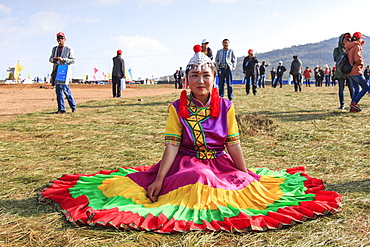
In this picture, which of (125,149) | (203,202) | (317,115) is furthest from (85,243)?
(317,115)

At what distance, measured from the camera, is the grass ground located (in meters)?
2.45

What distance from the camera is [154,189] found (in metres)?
3.14

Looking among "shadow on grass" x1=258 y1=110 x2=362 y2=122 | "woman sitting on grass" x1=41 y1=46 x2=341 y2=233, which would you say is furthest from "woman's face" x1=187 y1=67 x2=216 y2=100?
"shadow on grass" x1=258 y1=110 x2=362 y2=122

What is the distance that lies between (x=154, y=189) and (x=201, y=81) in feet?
3.52

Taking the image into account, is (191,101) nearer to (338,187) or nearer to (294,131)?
(338,187)

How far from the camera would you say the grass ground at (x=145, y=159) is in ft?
8.05

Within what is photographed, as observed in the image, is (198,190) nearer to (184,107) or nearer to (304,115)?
(184,107)

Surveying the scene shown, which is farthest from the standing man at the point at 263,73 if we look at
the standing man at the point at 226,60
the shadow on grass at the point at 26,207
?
the shadow on grass at the point at 26,207

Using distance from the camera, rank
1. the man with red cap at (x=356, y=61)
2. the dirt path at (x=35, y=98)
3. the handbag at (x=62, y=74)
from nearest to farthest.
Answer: the man with red cap at (x=356, y=61) → the handbag at (x=62, y=74) → the dirt path at (x=35, y=98)

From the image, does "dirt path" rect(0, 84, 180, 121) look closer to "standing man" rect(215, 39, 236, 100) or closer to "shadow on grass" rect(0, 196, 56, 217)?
"standing man" rect(215, 39, 236, 100)

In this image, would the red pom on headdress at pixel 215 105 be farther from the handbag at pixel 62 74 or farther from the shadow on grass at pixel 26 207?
the handbag at pixel 62 74

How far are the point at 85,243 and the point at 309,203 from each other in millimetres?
1780

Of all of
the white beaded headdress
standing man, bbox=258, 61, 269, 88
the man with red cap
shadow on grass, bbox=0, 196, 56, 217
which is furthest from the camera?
standing man, bbox=258, 61, 269, 88

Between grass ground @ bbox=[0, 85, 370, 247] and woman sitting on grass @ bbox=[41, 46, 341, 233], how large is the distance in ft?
0.36
